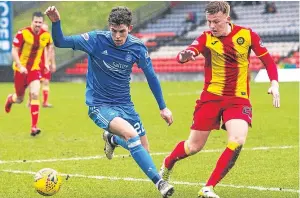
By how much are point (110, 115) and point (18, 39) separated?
6303 mm

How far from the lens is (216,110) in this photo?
771cm

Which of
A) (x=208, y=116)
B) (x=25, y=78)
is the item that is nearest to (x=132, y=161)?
(x=208, y=116)

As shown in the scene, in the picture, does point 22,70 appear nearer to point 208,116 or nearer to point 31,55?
point 31,55

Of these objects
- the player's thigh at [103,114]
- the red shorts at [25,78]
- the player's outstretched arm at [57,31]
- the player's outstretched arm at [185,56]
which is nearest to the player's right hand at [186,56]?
the player's outstretched arm at [185,56]

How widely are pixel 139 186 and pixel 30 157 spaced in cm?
285

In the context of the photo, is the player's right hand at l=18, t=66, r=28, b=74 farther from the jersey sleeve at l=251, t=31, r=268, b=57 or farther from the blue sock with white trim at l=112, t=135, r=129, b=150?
the jersey sleeve at l=251, t=31, r=268, b=57

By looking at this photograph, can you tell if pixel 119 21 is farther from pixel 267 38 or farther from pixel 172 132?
pixel 267 38

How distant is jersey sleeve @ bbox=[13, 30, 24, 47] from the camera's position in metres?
13.6

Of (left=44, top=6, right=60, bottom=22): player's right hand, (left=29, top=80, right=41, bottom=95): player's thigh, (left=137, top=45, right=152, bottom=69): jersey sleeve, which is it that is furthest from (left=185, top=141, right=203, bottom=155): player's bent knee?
(left=29, top=80, right=41, bottom=95): player's thigh

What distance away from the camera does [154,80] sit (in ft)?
25.9

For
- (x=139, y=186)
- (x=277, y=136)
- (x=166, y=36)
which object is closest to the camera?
(x=139, y=186)

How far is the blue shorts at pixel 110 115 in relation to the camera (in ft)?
25.6

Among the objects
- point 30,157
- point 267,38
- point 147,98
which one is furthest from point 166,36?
point 30,157

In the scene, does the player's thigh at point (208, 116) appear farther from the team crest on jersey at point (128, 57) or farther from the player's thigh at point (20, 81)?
the player's thigh at point (20, 81)
